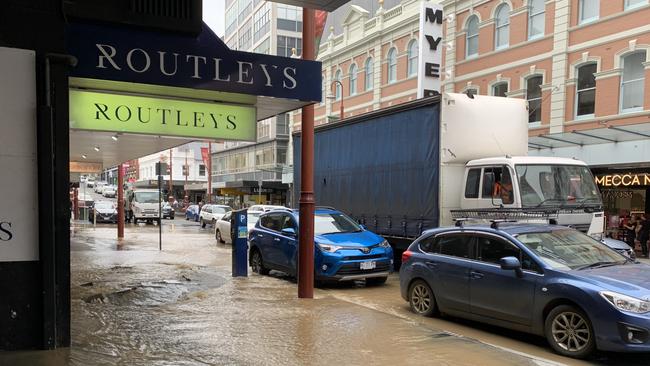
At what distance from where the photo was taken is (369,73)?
37625 millimetres

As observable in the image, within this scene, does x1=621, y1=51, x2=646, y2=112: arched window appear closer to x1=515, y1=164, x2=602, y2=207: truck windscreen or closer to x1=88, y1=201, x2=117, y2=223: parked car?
x1=515, y1=164, x2=602, y2=207: truck windscreen

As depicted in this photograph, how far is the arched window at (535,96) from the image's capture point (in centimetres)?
2483

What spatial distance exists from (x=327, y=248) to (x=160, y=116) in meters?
4.51

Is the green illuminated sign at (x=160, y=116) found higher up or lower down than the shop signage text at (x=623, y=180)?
higher up

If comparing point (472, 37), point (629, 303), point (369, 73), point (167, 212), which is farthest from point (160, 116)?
point (167, 212)

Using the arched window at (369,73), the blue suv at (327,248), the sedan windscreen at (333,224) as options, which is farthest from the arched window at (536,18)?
the blue suv at (327,248)

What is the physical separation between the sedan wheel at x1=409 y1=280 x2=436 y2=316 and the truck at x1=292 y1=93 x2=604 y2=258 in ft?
8.73

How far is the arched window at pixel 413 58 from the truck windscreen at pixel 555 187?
22207 mm

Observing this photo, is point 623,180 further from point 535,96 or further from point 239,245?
point 239,245

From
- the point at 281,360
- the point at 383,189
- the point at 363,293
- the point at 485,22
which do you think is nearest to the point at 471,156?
the point at 383,189

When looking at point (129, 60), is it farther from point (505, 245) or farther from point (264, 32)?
point (264, 32)

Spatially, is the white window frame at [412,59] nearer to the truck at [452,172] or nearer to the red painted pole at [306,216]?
the truck at [452,172]

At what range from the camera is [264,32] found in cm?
5700

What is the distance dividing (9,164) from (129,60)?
1.90 m
